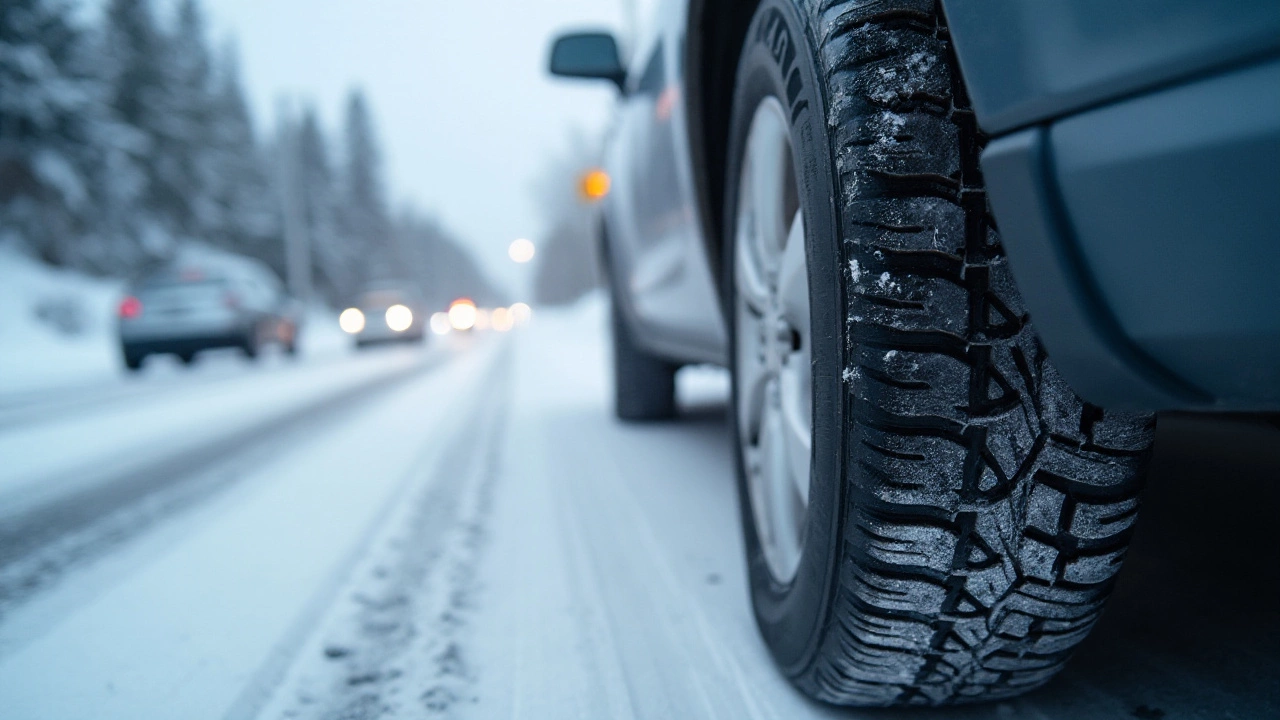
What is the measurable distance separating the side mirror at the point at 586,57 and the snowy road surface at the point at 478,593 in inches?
61.4

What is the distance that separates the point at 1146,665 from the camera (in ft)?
4.27

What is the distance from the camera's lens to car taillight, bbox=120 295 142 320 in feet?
34.3

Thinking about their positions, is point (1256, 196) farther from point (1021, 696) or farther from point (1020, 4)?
point (1021, 696)

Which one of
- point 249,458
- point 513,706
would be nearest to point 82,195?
point 249,458

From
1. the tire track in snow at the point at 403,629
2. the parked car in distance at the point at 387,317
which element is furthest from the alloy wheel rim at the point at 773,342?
the parked car in distance at the point at 387,317

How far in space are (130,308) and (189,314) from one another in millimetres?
673

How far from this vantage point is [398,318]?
60.7 ft

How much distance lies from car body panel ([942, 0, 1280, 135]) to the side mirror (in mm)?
2460

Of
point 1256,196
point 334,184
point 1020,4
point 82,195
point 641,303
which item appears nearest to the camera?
point 1256,196

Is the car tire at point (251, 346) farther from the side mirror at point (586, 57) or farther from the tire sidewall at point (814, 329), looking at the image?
the tire sidewall at point (814, 329)

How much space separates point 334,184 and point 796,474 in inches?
1882

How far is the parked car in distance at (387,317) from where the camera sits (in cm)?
1806

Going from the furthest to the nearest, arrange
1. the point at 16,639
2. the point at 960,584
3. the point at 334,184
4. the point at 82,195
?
the point at 334,184
the point at 82,195
the point at 16,639
the point at 960,584

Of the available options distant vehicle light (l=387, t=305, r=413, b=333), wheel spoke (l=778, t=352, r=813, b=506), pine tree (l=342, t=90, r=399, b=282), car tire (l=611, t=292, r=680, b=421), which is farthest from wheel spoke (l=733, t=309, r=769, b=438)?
pine tree (l=342, t=90, r=399, b=282)
